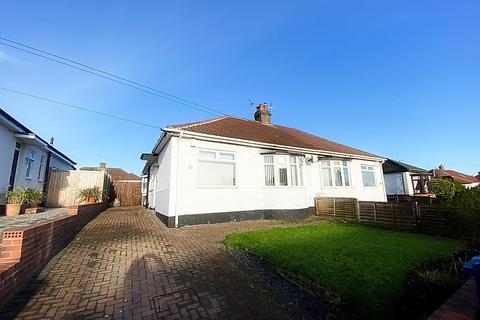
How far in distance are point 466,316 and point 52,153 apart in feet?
75.0

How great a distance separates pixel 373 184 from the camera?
18.2 m

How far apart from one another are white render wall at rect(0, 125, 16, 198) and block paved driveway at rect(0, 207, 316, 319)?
778cm

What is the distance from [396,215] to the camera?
33.3 feet

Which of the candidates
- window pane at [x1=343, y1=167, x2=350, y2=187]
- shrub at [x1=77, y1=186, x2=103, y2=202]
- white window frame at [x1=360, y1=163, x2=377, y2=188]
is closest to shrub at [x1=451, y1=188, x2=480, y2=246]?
window pane at [x1=343, y1=167, x2=350, y2=187]

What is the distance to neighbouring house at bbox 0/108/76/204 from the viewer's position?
11.0 meters

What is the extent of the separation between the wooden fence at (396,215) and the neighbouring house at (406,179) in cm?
2182

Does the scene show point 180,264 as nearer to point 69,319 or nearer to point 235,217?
point 69,319

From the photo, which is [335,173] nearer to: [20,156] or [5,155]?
[5,155]

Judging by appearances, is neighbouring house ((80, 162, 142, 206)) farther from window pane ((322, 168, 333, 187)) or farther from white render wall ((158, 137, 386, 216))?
window pane ((322, 168, 333, 187))

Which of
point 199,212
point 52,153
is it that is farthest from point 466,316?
point 52,153

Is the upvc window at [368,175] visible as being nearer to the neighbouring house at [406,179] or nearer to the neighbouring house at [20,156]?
the neighbouring house at [406,179]

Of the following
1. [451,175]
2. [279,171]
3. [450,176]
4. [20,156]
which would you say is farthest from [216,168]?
[451,175]

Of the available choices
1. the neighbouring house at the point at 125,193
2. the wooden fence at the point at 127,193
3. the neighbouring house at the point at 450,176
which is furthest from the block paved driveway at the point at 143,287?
the neighbouring house at the point at 450,176

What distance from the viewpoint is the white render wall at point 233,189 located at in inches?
405
